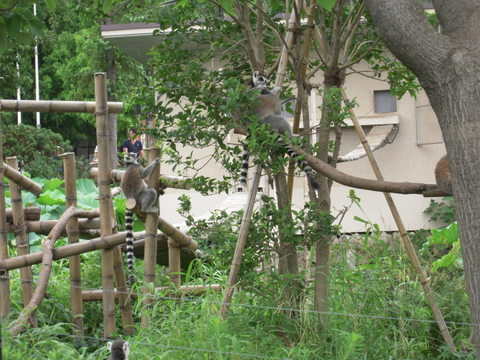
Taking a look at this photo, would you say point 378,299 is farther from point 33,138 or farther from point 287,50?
point 33,138

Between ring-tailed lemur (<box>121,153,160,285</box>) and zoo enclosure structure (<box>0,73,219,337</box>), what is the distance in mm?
65

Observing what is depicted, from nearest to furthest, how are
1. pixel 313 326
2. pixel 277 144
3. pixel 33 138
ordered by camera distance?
pixel 277 144
pixel 313 326
pixel 33 138

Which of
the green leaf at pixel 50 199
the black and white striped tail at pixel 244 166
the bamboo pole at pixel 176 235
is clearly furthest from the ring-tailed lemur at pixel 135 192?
the green leaf at pixel 50 199

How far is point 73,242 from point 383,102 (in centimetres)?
589

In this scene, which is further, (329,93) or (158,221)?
(158,221)

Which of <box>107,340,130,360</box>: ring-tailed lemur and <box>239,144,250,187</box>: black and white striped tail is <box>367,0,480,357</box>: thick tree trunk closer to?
<box>239,144,250,187</box>: black and white striped tail

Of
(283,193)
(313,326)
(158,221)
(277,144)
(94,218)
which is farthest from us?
(94,218)

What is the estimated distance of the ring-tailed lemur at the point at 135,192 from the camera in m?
5.60

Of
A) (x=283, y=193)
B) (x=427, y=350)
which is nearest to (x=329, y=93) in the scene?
(x=283, y=193)

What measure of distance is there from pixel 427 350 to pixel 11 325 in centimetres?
274

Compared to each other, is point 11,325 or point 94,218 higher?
point 94,218

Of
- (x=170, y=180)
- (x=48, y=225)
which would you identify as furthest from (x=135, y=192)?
(x=48, y=225)

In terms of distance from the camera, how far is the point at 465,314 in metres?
5.33

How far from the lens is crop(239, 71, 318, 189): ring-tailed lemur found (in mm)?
4551
